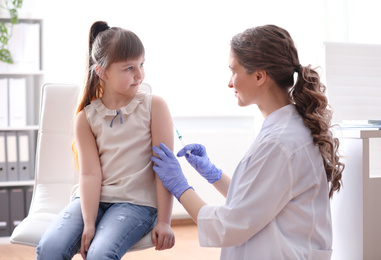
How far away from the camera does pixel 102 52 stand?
1539mm

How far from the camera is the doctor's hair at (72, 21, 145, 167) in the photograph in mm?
1500

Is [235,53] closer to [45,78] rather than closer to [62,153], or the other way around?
[62,153]

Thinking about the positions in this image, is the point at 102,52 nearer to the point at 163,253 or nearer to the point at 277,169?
the point at 277,169

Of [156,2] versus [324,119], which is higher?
[156,2]

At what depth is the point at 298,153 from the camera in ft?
3.76

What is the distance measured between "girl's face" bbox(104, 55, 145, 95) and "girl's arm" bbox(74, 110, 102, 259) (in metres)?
0.15

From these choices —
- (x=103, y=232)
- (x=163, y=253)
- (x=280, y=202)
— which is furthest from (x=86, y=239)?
(x=163, y=253)

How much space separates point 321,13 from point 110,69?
187cm

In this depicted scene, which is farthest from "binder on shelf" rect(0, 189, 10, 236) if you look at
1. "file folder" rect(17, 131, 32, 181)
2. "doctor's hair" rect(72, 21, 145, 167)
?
"doctor's hair" rect(72, 21, 145, 167)

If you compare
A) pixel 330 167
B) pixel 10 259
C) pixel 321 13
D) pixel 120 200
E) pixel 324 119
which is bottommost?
pixel 10 259

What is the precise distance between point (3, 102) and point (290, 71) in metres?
2.08

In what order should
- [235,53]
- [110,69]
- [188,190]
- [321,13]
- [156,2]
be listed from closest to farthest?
[235,53]
[188,190]
[110,69]
[321,13]
[156,2]

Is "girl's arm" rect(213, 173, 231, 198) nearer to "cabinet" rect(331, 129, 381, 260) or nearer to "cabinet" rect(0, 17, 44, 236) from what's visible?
"cabinet" rect(331, 129, 381, 260)

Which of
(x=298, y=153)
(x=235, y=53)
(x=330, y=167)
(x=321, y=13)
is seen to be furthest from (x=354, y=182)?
(x=321, y=13)
